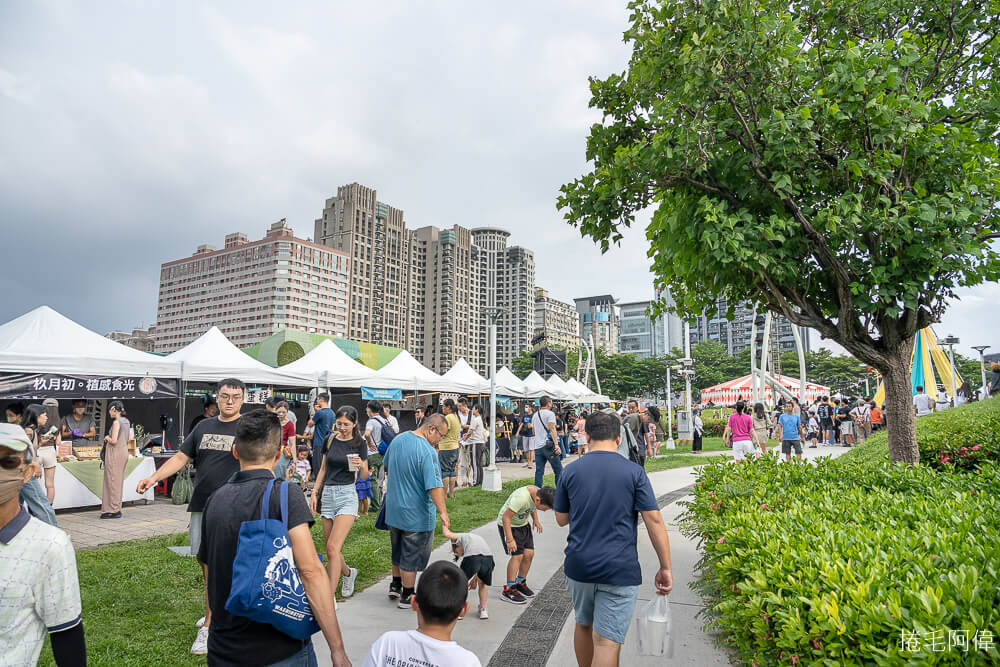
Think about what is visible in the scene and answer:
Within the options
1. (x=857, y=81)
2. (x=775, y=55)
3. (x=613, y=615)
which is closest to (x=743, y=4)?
(x=775, y=55)

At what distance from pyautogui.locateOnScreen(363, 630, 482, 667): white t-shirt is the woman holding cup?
321cm

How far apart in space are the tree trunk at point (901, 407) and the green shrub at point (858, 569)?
849mm

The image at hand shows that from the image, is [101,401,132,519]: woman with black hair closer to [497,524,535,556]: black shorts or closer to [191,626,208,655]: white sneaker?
[191,626,208,655]: white sneaker

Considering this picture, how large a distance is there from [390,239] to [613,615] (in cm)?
13547

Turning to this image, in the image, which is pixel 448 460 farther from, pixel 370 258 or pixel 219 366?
pixel 370 258

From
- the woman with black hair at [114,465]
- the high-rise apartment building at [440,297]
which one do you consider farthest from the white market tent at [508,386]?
the high-rise apartment building at [440,297]

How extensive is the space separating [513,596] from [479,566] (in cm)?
84

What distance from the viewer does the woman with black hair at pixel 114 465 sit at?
9.19 metres

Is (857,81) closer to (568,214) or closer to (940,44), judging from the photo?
(940,44)

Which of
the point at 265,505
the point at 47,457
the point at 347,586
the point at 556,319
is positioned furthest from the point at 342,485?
the point at 556,319

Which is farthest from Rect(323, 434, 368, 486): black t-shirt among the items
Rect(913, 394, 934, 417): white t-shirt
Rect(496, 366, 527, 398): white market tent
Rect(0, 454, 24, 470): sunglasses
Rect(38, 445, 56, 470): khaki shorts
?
Rect(913, 394, 934, 417): white t-shirt

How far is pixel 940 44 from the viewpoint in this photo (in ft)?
17.2

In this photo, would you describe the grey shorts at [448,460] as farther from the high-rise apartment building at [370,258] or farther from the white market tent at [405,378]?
the high-rise apartment building at [370,258]

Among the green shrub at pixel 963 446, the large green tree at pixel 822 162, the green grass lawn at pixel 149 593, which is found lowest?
the green grass lawn at pixel 149 593
